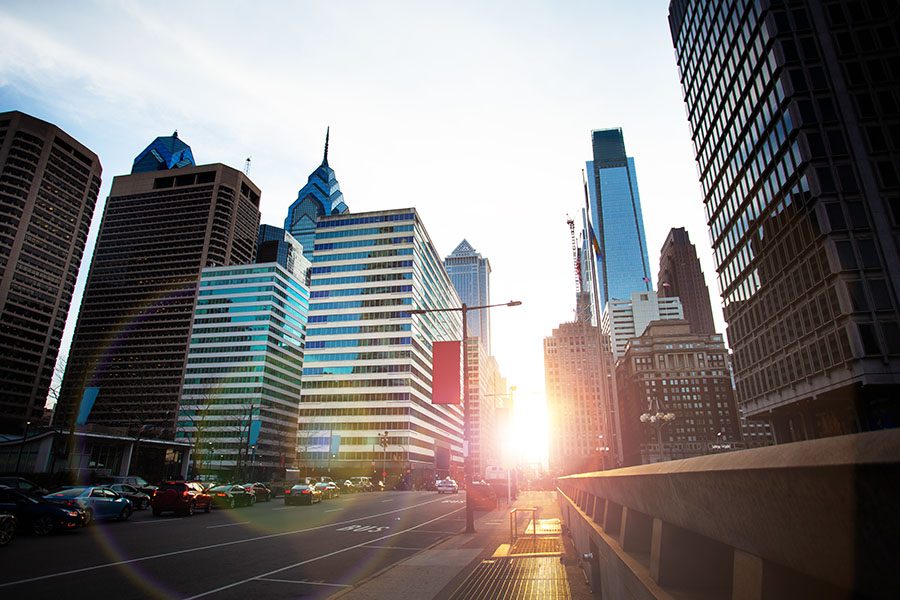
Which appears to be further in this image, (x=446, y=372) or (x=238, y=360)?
(x=238, y=360)

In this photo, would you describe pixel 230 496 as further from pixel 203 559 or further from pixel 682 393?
pixel 682 393

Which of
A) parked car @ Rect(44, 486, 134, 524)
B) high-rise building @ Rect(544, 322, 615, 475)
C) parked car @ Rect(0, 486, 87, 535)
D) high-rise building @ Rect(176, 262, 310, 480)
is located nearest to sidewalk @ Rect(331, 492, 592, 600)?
parked car @ Rect(0, 486, 87, 535)

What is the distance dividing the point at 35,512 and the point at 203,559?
868 cm

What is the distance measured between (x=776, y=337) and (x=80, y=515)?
51083 mm

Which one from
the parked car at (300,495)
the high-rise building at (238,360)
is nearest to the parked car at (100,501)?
the parked car at (300,495)

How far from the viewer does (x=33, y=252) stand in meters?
153

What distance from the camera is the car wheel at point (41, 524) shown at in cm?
1599

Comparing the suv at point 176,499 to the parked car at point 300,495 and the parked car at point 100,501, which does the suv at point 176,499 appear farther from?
the parked car at point 300,495

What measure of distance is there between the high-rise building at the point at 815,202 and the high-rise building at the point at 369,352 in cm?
7384

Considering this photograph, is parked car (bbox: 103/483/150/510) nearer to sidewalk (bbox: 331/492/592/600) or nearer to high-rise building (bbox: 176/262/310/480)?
sidewalk (bbox: 331/492/592/600)

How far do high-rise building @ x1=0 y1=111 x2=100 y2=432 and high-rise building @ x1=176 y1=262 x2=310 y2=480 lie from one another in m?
52.1

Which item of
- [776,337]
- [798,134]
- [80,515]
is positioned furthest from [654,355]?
[80,515]

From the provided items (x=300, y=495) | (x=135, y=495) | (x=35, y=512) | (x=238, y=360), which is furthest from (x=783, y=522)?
(x=238, y=360)

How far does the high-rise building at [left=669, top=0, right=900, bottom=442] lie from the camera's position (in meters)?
34.5
